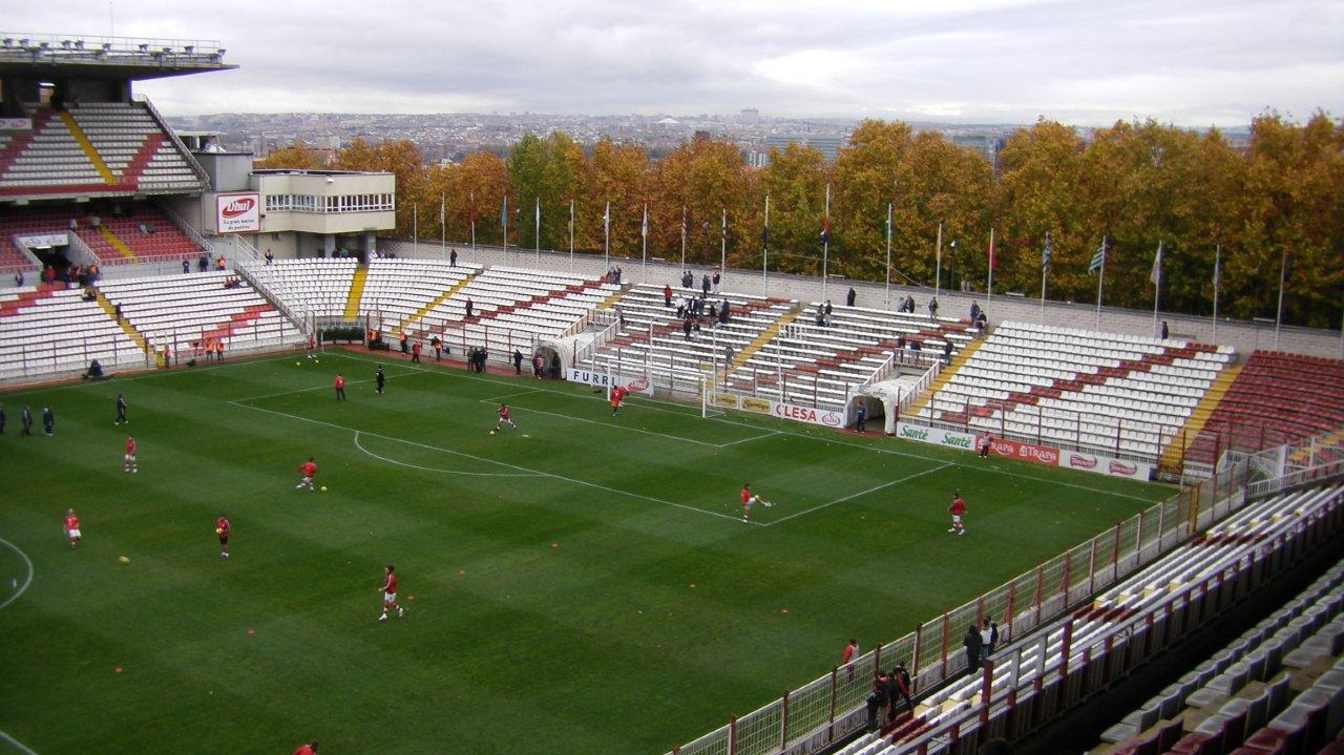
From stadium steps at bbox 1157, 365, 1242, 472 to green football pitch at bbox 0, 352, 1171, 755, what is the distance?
1.97 metres

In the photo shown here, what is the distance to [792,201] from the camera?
69125 millimetres

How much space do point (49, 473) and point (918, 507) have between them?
25.4 m

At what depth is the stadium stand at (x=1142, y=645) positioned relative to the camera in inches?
658

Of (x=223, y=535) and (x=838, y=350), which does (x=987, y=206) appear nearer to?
(x=838, y=350)

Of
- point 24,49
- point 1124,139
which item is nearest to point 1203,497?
point 1124,139

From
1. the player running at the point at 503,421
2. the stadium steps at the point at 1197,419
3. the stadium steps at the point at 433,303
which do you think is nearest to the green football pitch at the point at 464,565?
the player running at the point at 503,421

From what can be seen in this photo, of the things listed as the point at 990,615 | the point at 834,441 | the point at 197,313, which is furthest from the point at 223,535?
the point at 197,313

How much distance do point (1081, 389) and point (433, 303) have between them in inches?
1337

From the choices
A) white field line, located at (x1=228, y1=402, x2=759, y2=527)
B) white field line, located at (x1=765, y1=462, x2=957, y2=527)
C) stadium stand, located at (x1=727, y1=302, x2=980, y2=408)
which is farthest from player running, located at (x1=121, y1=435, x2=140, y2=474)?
stadium stand, located at (x1=727, y1=302, x2=980, y2=408)

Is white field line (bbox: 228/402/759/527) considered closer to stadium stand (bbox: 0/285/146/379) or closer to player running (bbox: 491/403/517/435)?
player running (bbox: 491/403/517/435)

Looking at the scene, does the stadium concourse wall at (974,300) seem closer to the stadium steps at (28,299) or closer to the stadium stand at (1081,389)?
the stadium stand at (1081,389)

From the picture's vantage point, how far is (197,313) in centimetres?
6144

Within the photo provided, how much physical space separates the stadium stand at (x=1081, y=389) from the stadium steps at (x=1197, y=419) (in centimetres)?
25

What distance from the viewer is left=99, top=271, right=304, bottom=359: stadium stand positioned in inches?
2335
